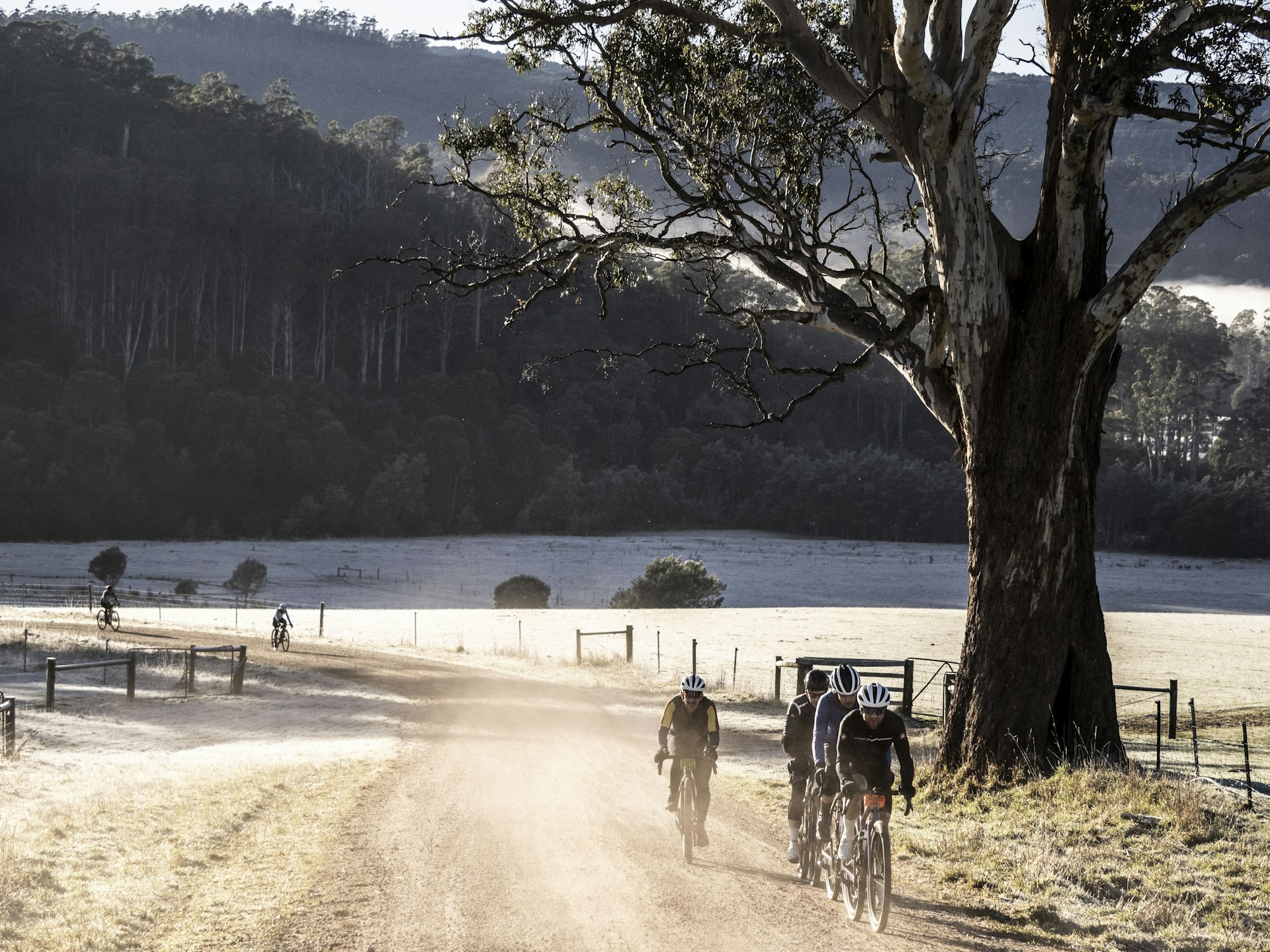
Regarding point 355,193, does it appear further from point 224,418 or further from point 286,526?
point 286,526

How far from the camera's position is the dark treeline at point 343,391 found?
86.4 meters

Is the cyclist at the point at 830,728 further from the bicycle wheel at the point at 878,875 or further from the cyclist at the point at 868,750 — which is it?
the bicycle wheel at the point at 878,875

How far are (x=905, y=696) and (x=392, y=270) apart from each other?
97.4 meters

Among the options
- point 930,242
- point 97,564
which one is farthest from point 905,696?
point 97,564

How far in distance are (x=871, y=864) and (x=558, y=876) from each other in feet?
8.81

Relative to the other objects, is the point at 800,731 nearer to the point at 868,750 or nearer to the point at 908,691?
the point at 868,750

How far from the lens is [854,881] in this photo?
26.1 feet

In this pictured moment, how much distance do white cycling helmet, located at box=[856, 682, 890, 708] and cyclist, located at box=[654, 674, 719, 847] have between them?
209 centimetres

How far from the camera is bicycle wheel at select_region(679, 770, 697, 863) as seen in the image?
31.2 ft

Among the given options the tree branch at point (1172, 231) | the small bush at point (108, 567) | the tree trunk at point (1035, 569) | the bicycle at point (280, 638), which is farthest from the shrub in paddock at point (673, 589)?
the tree branch at point (1172, 231)

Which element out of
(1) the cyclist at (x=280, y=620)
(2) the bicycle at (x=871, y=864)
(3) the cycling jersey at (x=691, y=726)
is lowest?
(1) the cyclist at (x=280, y=620)

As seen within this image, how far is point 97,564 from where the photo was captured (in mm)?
62250

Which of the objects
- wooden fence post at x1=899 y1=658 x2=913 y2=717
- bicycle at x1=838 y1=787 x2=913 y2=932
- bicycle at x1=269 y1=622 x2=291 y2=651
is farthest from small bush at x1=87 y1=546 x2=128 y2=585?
bicycle at x1=838 y1=787 x2=913 y2=932

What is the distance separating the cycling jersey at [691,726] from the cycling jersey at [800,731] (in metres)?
0.64
